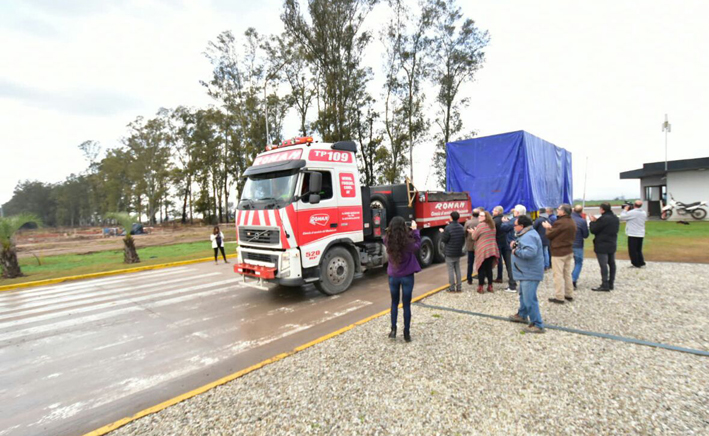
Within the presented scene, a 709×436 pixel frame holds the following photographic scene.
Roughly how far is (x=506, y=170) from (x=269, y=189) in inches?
267

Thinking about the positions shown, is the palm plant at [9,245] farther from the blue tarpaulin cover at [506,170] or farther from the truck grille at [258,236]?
the blue tarpaulin cover at [506,170]

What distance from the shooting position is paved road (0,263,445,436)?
3352mm

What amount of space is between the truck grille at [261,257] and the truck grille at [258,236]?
0.25 metres

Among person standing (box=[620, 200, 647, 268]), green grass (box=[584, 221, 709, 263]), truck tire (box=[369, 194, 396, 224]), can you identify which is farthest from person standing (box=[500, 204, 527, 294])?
green grass (box=[584, 221, 709, 263])

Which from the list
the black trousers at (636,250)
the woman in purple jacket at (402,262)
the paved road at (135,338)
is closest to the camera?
the paved road at (135,338)

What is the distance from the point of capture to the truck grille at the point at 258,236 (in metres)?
6.13

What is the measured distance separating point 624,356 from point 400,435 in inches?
117

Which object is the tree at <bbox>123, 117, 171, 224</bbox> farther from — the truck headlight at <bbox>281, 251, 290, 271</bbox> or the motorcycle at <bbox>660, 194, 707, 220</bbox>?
the motorcycle at <bbox>660, 194, 707, 220</bbox>

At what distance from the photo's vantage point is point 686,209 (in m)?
21.0

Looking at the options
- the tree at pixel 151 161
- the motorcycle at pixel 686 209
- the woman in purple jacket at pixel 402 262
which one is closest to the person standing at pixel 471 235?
the woman in purple jacket at pixel 402 262

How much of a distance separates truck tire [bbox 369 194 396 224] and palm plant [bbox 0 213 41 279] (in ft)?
38.2

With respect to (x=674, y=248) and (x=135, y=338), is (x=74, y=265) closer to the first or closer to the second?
(x=135, y=338)

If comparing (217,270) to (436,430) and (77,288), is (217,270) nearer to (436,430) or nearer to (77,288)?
(77,288)

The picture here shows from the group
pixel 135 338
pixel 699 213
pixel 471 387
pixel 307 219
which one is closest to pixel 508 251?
pixel 307 219
